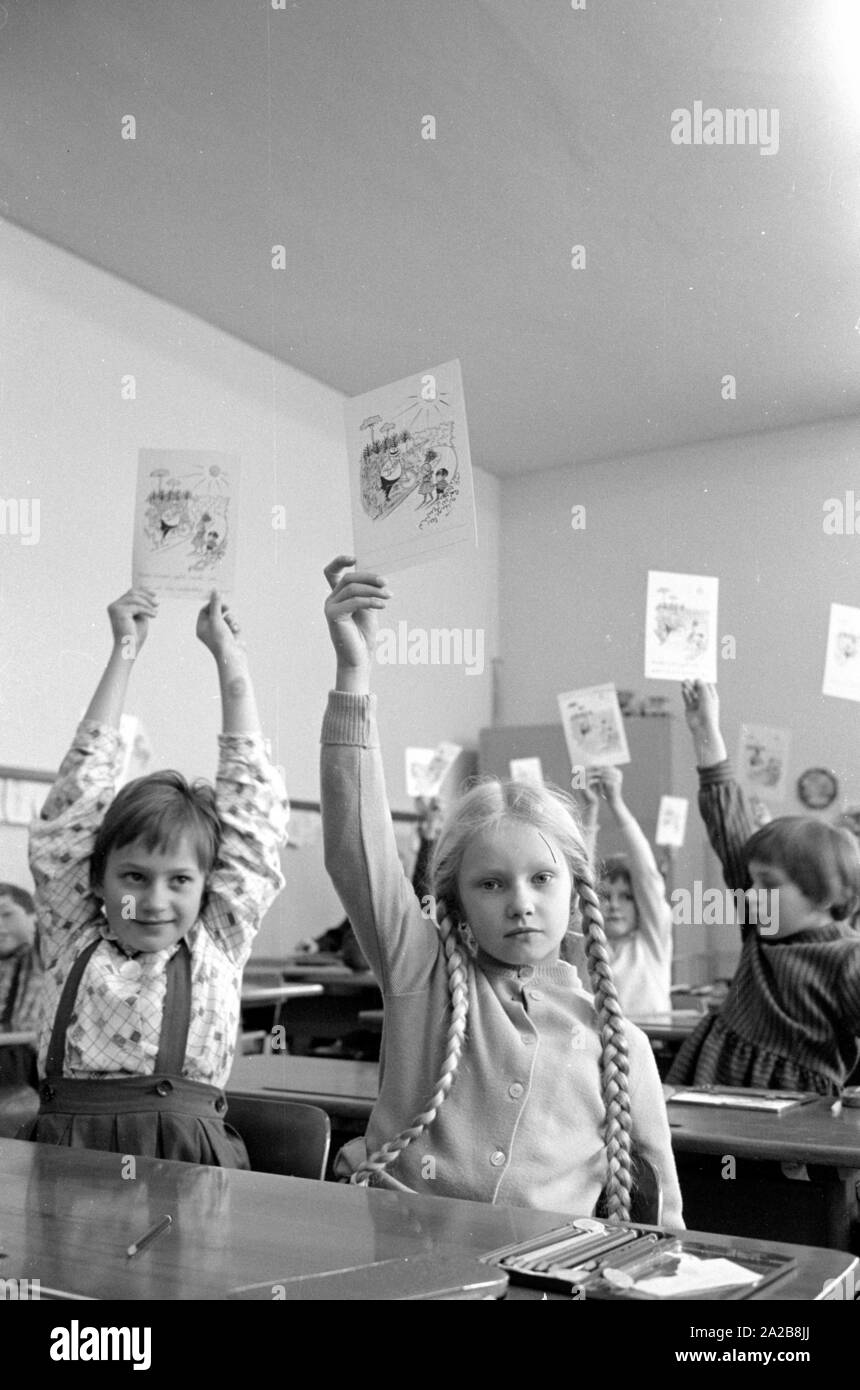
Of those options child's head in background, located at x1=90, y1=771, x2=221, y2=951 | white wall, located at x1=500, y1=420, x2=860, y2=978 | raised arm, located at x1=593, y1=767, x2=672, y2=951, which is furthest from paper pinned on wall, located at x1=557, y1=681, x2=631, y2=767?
white wall, located at x1=500, y1=420, x2=860, y2=978

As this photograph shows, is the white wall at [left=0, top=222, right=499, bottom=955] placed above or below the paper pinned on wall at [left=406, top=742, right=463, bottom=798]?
above

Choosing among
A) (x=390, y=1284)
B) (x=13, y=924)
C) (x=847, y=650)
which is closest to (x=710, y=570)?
(x=847, y=650)

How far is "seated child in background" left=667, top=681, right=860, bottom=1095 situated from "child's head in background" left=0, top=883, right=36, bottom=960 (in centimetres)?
169

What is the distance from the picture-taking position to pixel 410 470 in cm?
157

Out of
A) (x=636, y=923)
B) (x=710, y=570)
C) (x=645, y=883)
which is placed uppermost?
(x=710, y=570)

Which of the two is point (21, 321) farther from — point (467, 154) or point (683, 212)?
point (683, 212)

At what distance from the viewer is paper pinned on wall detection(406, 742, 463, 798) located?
641 cm

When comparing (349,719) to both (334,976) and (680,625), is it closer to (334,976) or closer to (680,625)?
(680,625)

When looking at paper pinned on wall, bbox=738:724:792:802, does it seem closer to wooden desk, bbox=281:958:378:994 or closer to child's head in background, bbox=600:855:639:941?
child's head in background, bbox=600:855:639:941

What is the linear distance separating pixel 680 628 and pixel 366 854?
196 centimetres

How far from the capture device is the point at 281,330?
238 inches

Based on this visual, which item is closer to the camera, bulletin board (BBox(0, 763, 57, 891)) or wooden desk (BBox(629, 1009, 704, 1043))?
wooden desk (BBox(629, 1009, 704, 1043))

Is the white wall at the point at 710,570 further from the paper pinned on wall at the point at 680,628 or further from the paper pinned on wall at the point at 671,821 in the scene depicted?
the paper pinned on wall at the point at 680,628

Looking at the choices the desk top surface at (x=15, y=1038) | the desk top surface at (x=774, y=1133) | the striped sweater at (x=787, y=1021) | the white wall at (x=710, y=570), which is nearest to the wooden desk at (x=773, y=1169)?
the desk top surface at (x=774, y=1133)
